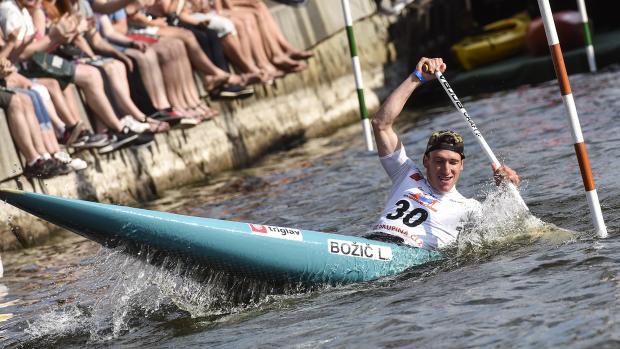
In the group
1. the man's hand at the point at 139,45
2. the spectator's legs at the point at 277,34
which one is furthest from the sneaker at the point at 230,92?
the man's hand at the point at 139,45

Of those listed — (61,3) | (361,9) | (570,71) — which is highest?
(61,3)

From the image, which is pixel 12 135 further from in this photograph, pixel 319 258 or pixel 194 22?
pixel 319 258

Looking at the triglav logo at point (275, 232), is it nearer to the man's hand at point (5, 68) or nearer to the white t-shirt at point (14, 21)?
the man's hand at point (5, 68)

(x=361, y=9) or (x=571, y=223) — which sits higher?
(x=361, y=9)

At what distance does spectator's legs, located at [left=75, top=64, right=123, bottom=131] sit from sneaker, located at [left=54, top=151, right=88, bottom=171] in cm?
88

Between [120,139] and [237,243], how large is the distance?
5.13 m

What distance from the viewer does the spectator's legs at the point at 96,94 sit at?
42.0 feet

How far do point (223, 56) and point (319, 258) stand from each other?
7.40 meters

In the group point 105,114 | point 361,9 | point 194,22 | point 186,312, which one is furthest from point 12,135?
point 361,9

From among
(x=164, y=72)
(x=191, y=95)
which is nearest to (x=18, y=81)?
(x=164, y=72)

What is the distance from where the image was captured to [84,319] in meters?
8.54

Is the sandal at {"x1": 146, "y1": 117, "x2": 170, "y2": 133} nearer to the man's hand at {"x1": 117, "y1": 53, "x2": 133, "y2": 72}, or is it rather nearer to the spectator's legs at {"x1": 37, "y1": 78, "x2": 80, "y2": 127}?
the man's hand at {"x1": 117, "y1": 53, "x2": 133, "y2": 72}

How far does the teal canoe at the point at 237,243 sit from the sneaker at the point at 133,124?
4848mm

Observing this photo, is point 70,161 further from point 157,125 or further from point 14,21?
point 157,125
